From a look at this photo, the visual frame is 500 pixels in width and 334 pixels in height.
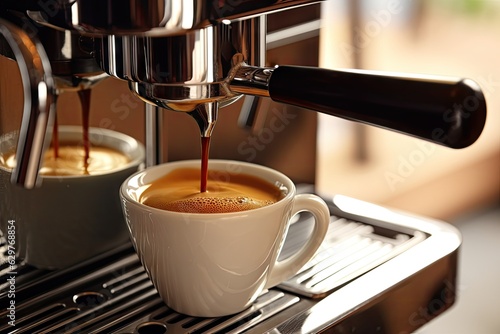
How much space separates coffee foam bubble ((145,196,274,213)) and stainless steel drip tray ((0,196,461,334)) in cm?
8

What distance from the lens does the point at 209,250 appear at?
21.6 inches

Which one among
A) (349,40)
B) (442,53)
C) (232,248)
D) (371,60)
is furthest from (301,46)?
(442,53)

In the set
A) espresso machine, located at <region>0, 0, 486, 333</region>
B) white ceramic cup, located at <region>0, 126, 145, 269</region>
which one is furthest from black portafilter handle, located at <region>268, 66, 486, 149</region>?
white ceramic cup, located at <region>0, 126, 145, 269</region>

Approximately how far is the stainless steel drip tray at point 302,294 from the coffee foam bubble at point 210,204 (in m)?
0.08

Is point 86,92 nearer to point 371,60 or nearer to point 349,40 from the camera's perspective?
point 349,40

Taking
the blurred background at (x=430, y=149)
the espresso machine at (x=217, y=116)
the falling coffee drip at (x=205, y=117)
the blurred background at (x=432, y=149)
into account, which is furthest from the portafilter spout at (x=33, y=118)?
the blurred background at (x=432, y=149)

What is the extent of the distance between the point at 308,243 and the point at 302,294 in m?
0.04

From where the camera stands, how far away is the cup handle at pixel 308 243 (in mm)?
Answer: 607

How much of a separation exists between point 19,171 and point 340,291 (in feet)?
0.92

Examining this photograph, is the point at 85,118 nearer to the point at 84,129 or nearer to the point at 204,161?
the point at 84,129

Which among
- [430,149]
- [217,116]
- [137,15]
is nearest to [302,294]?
[217,116]

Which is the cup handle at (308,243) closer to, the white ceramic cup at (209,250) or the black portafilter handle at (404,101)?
the white ceramic cup at (209,250)

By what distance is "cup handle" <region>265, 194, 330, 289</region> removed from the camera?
61 centimetres

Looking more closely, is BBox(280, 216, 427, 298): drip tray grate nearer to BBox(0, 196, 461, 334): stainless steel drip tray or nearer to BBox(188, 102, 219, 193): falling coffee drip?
BBox(0, 196, 461, 334): stainless steel drip tray
